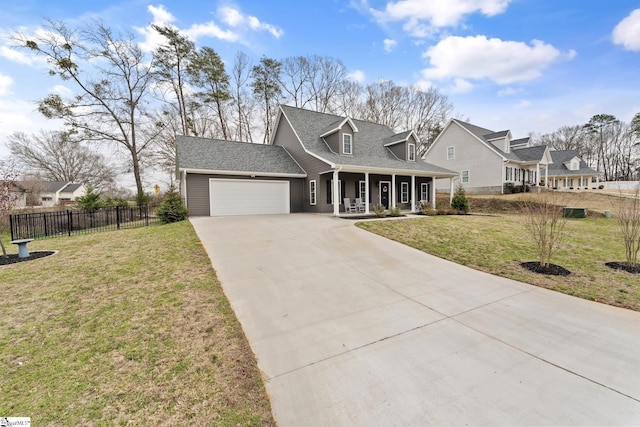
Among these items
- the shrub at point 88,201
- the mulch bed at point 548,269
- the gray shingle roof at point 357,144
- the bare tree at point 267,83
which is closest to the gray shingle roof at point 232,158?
the gray shingle roof at point 357,144

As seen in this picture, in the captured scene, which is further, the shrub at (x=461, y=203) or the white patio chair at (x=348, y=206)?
the shrub at (x=461, y=203)

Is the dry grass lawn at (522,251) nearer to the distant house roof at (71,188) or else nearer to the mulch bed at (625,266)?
the mulch bed at (625,266)

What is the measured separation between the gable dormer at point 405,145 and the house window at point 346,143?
4.18m

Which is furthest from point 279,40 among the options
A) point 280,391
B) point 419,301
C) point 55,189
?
point 55,189

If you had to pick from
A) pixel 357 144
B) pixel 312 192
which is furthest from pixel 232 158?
pixel 357 144

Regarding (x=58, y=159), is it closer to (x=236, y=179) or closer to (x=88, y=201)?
(x=88, y=201)

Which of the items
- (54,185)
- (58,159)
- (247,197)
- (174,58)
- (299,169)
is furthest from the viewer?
(54,185)

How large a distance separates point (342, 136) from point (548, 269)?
1224 centimetres

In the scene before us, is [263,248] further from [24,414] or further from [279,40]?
[279,40]

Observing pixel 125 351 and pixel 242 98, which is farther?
pixel 242 98

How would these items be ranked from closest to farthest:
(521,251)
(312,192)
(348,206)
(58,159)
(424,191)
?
(521,251) < (348,206) < (312,192) < (424,191) < (58,159)

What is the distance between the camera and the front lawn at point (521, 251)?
5270 millimetres

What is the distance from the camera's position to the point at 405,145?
712 inches

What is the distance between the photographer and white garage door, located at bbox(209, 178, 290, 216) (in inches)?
561
